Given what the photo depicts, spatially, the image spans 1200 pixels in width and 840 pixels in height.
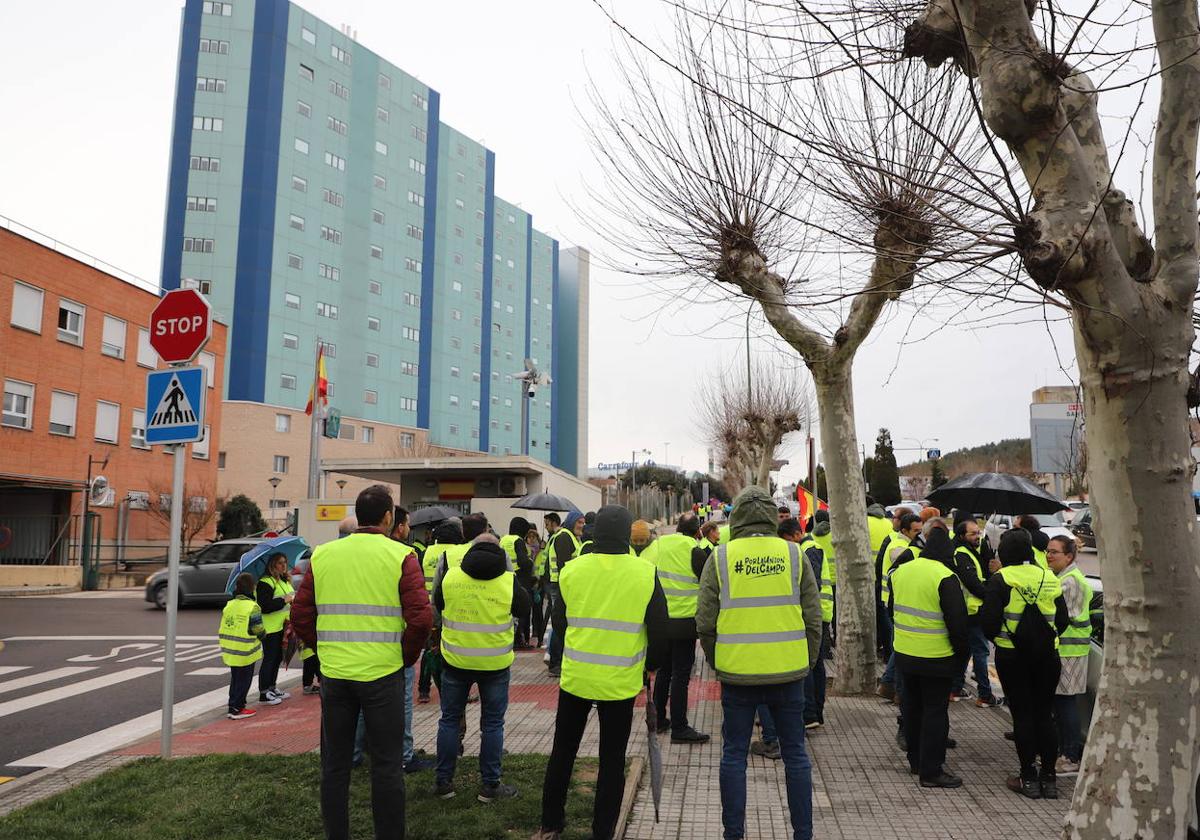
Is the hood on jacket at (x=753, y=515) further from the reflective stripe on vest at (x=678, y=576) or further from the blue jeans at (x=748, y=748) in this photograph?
the reflective stripe on vest at (x=678, y=576)

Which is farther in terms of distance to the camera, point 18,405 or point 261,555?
point 18,405

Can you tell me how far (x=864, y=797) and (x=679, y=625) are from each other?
2.10 metres

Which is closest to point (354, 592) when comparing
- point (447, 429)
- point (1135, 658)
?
point (1135, 658)

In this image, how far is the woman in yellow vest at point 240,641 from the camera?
27.0 feet

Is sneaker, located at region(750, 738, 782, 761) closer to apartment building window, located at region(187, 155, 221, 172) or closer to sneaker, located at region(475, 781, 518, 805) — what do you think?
sneaker, located at region(475, 781, 518, 805)

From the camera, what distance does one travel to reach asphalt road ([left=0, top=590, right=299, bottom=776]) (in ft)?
25.3

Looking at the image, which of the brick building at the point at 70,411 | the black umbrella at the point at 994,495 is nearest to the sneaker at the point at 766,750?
the black umbrella at the point at 994,495

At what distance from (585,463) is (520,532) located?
83.4m

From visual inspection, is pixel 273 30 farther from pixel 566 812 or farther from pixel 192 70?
pixel 566 812

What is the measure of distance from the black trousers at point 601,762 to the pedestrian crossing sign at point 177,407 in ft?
13.1

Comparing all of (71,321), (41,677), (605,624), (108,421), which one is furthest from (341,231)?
(605,624)

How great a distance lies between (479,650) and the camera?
222 inches

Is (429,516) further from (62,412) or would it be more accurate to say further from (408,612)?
(62,412)

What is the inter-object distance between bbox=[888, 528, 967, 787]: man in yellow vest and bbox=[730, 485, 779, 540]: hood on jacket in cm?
171
